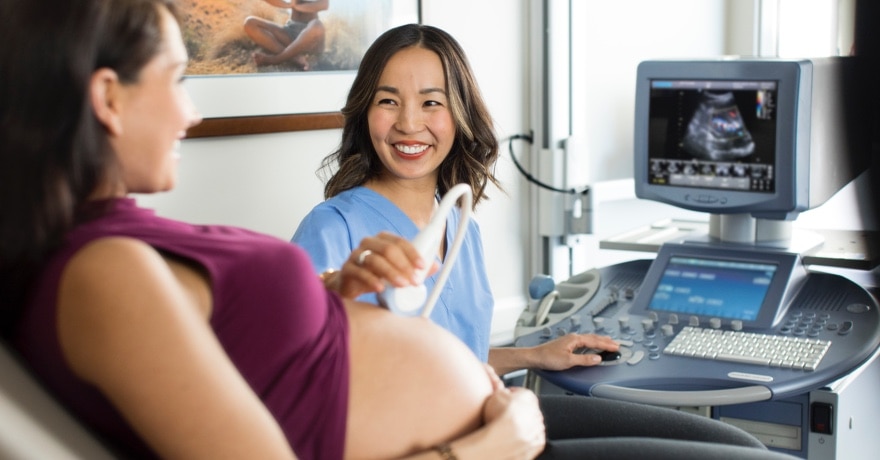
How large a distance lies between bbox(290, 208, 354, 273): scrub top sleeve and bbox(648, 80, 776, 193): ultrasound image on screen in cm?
72

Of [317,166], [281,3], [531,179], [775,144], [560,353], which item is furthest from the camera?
[531,179]

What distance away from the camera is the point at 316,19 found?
223 centimetres

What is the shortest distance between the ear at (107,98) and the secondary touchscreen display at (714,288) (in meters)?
1.33

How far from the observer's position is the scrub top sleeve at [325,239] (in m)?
1.70

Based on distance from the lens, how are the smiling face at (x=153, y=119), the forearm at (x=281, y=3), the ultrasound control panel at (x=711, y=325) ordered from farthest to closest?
the forearm at (x=281, y=3), the ultrasound control panel at (x=711, y=325), the smiling face at (x=153, y=119)

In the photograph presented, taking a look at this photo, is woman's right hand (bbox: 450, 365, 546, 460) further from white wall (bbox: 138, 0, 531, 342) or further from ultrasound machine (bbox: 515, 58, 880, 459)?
white wall (bbox: 138, 0, 531, 342)

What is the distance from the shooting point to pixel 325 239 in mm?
1722

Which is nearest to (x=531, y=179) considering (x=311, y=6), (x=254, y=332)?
(x=311, y=6)

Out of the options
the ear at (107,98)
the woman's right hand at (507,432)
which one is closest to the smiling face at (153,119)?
the ear at (107,98)

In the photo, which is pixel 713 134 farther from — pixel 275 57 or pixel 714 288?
pixel 275 57

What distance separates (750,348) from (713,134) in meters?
0.48

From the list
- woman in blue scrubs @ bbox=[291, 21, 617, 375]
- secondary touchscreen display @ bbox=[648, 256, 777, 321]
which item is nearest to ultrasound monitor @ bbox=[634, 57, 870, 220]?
secondary touchscreen display @ bbox=[648, 256, 777, 321]

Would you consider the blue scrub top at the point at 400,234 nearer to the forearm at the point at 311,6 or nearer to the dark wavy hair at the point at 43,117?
the forearm at the point at 311,6

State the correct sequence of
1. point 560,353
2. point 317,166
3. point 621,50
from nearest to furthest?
point 560,353
point 317,166
point 621,50
